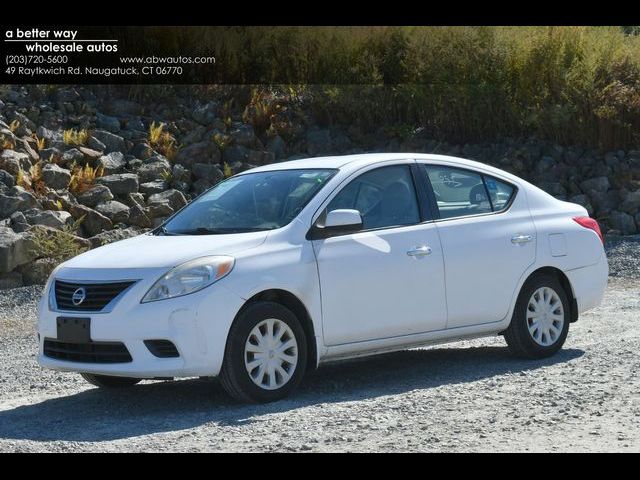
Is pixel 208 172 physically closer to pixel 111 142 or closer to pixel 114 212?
pixel 111 142

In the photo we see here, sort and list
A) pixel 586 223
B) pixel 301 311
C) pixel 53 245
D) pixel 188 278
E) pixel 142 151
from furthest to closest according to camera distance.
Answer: pixel 142 151 < pixel 53 245 < pixel 586 223 < pixel 301 311 < pixel 188 278

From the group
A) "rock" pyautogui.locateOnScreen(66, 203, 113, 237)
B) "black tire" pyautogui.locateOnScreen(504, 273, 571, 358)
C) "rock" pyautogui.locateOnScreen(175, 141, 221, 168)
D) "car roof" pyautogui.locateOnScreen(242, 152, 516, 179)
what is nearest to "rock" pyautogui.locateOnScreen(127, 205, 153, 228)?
"rock" pyautogui.locateOnScreen(66, 203, 113, 237)

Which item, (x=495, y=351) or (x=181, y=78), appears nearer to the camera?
(x=495, y=351)

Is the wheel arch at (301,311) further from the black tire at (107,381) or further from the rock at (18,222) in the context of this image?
the rock at (18,222)

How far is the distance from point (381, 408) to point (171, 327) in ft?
4.95

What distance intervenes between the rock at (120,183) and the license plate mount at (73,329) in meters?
9.37

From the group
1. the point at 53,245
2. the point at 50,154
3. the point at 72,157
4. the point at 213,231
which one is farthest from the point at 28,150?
the point at 213,231

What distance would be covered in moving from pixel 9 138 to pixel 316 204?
34.1ft

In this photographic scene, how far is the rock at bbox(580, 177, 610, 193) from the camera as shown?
19625 millimetres

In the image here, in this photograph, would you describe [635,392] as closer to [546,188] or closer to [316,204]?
[316,204]

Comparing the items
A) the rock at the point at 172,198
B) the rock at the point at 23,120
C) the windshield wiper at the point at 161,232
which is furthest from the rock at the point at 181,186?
the windshield wiper at the point at 161,232

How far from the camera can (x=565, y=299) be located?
10.1 metres

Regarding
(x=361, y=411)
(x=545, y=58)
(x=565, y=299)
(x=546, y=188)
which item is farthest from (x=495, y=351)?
(x=545, y=58)

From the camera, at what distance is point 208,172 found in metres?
18.7
